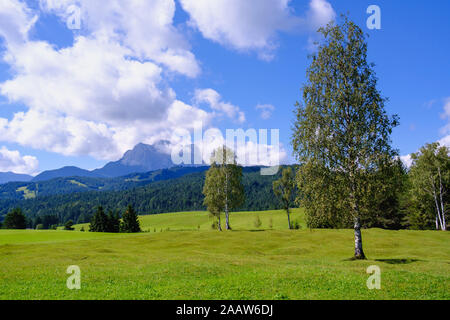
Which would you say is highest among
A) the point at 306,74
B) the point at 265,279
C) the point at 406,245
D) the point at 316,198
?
the point at 306,74

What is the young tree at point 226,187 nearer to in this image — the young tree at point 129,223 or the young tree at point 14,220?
the young tree at point 129,223

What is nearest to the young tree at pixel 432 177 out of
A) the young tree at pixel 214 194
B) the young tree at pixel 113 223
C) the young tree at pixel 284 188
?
the young tree at pixel 284 188

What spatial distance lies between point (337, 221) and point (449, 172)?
213 ft

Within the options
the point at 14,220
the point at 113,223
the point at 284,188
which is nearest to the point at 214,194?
the point at 284,188

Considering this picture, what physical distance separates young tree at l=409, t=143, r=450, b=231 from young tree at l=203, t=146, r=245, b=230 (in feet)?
166

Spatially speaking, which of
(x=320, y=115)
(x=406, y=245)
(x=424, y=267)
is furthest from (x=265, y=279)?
(x=406, y=245)

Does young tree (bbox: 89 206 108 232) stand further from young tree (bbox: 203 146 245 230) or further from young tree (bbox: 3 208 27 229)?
young tree (bbox: 203 146 245 230)

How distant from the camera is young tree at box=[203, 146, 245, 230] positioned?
90.2 metres

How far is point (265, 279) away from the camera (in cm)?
2103

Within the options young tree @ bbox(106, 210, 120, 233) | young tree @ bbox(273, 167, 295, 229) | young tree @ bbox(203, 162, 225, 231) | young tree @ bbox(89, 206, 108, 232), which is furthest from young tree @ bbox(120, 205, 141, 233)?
young tree @ bbox(273, 167, 295, 229)

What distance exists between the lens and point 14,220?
14550 cm

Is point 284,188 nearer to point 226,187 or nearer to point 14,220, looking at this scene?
point 226,187
